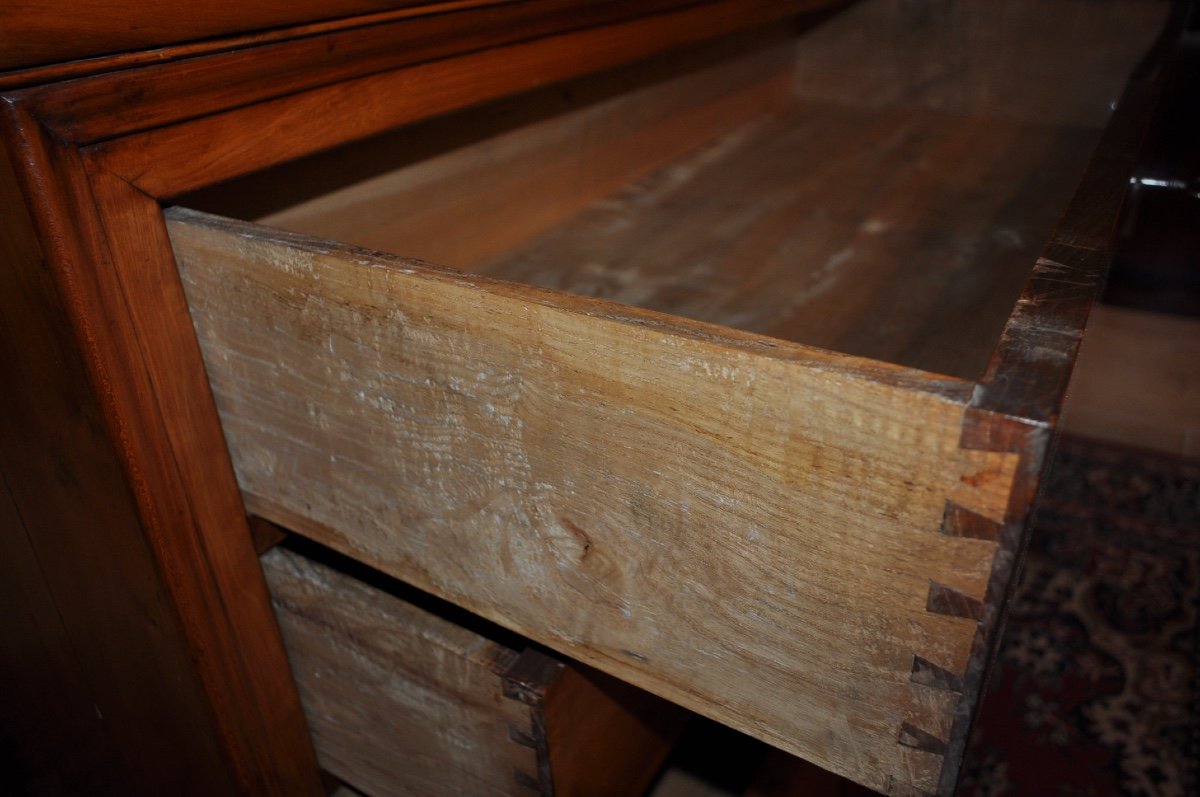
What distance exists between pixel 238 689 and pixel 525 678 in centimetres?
25

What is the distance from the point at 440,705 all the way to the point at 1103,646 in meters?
1.17

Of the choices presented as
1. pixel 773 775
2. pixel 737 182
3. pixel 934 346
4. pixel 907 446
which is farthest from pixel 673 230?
pixel 907 446

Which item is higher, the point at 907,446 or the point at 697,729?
the point at 907,446

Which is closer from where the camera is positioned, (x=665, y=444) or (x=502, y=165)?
(x=665, y=444)

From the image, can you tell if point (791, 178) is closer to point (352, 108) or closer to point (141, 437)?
point (352, 108)

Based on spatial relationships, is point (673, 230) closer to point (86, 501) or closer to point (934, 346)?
point (934, 346)

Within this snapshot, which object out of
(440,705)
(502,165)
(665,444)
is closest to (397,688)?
(440,705)

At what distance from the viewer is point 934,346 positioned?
86 centimetres

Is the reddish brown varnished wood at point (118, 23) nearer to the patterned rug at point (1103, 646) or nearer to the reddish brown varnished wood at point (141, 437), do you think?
the reddish brown varnished wood at point (141, 437)

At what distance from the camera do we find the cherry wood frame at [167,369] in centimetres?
45

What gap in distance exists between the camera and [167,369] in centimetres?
55

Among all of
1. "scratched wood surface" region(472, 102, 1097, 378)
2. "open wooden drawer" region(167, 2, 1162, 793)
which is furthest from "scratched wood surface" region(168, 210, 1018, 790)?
"scratched wood surface" region(472, 102, 1097, 378)

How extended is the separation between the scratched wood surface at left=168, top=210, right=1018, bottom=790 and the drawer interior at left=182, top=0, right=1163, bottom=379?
0.81 feet

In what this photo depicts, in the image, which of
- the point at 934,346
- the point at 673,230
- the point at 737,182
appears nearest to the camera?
the point at 934,346
